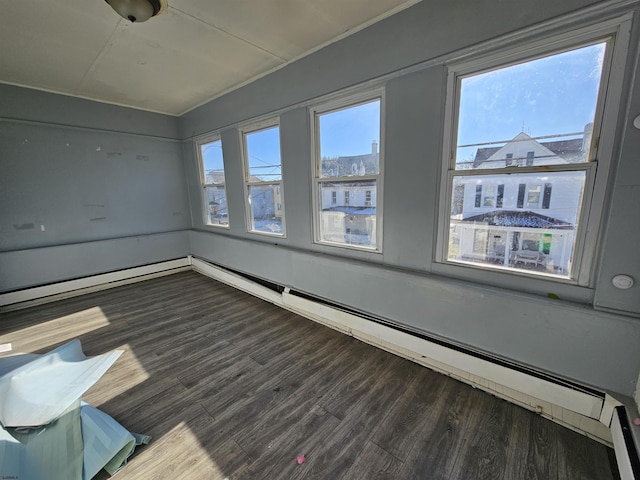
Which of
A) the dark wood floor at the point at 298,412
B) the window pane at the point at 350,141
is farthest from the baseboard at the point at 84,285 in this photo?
the window pane at the point at 350,141

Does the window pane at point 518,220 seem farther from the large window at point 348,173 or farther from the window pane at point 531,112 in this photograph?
the large window at point 348,173

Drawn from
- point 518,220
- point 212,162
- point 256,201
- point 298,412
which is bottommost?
point 298,412

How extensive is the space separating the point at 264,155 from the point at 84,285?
136 inches

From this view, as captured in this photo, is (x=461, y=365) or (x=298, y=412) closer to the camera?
(x=298, y=412)

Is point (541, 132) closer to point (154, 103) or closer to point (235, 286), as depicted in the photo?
point (235, 286)

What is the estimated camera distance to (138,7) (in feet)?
5.52

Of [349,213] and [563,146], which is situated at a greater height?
[563,146]

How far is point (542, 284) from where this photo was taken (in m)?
1.69

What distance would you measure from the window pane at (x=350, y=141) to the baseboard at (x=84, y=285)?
371cm

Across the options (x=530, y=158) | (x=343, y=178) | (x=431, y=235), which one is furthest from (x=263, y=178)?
(x=530, y=158)

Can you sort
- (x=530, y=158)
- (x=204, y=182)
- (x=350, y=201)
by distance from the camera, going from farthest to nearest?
(x=204, y=182) < (x=350, y=201) < (x=530, y=158)

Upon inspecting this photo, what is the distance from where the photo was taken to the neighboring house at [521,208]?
1.59 meters

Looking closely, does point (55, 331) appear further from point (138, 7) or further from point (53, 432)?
point (138, 7)

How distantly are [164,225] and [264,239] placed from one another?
2.41 meters
